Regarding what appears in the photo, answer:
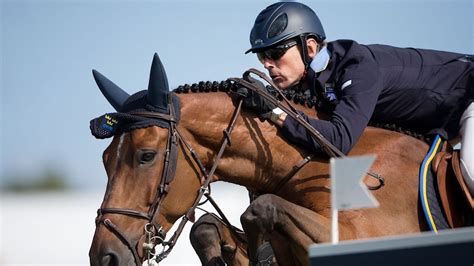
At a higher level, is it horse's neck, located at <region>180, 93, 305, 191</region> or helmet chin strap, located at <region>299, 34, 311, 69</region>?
helmet chin strap, located at <region>299, 34, 311, 69</region>

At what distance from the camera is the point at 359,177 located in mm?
3236

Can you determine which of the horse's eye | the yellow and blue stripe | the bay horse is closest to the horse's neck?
the bay horse

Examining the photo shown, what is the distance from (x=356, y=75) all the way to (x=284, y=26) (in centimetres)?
53

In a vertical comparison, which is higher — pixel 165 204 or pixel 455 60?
pixel 455 60

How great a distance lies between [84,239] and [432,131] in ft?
22.3

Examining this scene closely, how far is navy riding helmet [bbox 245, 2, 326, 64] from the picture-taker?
15.9 ft

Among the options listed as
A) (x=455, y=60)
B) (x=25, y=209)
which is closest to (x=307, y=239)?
(x=455, y=60)

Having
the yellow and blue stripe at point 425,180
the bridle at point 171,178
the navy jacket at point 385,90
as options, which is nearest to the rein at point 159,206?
the bridle at point 171,178

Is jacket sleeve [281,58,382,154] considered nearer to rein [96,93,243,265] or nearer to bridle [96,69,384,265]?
bridle [96,69,384,265]

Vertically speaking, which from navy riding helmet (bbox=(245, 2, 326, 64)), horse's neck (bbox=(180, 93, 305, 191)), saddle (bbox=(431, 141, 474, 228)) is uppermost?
navy riding helmet (bbox=(245, 2, 326, 64))

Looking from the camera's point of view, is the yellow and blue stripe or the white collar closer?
the yellow and blue stripe

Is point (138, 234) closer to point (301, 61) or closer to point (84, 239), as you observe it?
point (301, 61)

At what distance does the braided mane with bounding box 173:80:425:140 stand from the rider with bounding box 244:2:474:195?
5 centimetres

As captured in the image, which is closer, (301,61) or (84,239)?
(301,61)
